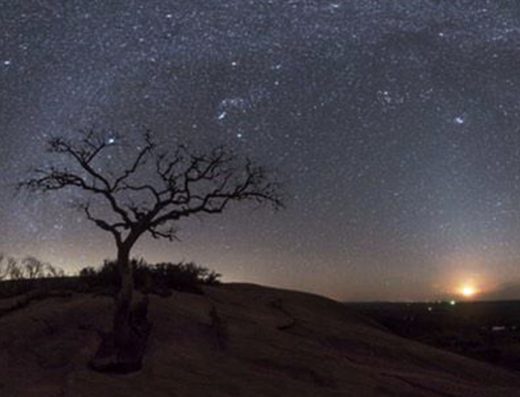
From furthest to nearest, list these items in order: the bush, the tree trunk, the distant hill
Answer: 1. the bush
2. the tree trunk
3. the distant hill

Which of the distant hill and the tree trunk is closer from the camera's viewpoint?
the distant hill

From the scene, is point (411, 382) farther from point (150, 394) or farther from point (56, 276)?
point (56, 276)

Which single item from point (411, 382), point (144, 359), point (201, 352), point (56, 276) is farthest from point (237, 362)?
point (56, 276)

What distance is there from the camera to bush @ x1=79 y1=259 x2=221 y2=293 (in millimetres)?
25350

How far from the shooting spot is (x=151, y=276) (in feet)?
87.3

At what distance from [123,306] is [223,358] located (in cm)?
323

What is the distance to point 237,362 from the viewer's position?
18031 mm

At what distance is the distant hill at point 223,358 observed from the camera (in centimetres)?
1571

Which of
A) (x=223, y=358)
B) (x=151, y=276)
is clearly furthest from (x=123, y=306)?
(x=151, y=276)

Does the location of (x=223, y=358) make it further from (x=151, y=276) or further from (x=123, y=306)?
(x=151, y=276)

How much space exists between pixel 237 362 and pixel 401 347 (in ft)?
30.2

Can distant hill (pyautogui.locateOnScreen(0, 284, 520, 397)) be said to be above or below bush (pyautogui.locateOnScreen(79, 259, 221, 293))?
below

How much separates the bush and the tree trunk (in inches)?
201

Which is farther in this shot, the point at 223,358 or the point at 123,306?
the point at 123,306
